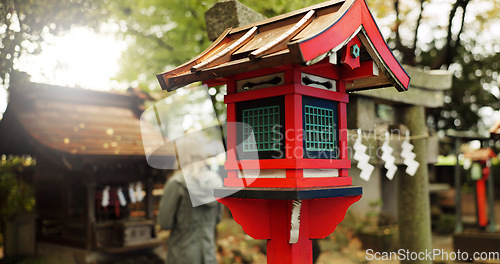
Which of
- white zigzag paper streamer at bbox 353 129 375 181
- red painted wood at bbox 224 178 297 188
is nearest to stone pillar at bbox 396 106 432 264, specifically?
white zigzag paper streamer at bbox 353 129 375 181

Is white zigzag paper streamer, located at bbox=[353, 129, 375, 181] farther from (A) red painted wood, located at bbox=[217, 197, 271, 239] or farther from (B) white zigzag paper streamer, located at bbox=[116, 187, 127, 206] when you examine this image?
(B) white zigzag paper streamer, located at bbox=[116, 187, 127, 206]

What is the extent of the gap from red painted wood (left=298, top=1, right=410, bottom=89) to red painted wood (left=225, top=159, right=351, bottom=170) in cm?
76

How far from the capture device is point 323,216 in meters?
3.29

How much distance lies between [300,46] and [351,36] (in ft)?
2.05

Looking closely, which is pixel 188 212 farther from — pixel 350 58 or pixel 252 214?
pixel 350 58

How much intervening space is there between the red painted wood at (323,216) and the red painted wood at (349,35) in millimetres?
1146

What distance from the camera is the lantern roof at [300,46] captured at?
253 centimetres

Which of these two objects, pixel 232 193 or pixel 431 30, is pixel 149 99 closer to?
pixel 232 193

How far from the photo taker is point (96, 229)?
32.3 feet

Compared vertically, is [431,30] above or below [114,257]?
above

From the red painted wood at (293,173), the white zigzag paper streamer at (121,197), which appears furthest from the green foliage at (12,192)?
the red painted wood at (293,173)

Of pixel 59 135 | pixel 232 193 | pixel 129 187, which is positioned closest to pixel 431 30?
pixel 129 187

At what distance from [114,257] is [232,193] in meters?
8.29

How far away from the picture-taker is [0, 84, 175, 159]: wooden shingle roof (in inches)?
345
